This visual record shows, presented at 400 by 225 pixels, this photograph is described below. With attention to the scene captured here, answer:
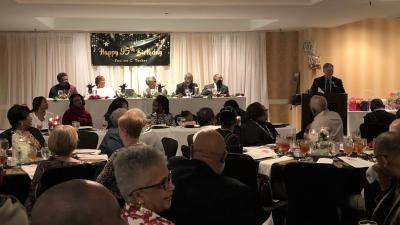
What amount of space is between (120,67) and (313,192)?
10984 millimetres

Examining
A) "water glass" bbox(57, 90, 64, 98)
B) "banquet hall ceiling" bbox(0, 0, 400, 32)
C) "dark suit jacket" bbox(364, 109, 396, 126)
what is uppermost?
"banquet hall ceiling" bbox(0, 0, 400, 32)

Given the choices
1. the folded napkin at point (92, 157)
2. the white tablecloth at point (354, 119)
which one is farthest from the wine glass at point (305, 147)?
the white tablecloth at point (354, 119)

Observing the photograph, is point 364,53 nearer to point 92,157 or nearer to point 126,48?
point 126,48

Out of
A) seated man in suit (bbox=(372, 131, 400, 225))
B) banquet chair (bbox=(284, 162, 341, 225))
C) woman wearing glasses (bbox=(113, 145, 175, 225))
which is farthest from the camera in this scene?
banquet chair (bbox=(284, 162, 341, 225))

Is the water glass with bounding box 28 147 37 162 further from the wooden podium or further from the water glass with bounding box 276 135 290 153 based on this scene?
the wooden podium

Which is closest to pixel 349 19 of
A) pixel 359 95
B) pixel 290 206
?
pixel 359 95

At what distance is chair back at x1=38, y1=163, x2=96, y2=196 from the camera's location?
14.0 feet

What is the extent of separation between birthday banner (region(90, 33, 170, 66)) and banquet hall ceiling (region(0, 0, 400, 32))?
0.35 m

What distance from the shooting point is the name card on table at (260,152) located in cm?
573

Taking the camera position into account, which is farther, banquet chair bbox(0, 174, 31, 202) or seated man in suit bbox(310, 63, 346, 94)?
seated man in suit bbox(310, 63, 346, 94)

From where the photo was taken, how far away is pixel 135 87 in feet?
50.0

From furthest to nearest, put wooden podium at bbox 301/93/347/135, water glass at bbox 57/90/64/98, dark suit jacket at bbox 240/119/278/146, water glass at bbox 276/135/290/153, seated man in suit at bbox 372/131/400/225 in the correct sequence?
water glass at bbox 57/90/64/98, wooden podium at bbox 301/93/347/135, dark suit jacket at bbox 240/119/278/146, water glass at bbox 276/135/290/153, seated man in suit at bbox 372/131/400/225

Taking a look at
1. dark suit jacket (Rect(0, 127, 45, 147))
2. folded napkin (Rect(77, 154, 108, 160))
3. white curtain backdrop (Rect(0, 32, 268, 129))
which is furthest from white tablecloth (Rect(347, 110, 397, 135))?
folded napkin (Rect(77, 154, 108, 160))

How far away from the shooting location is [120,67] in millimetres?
15180
